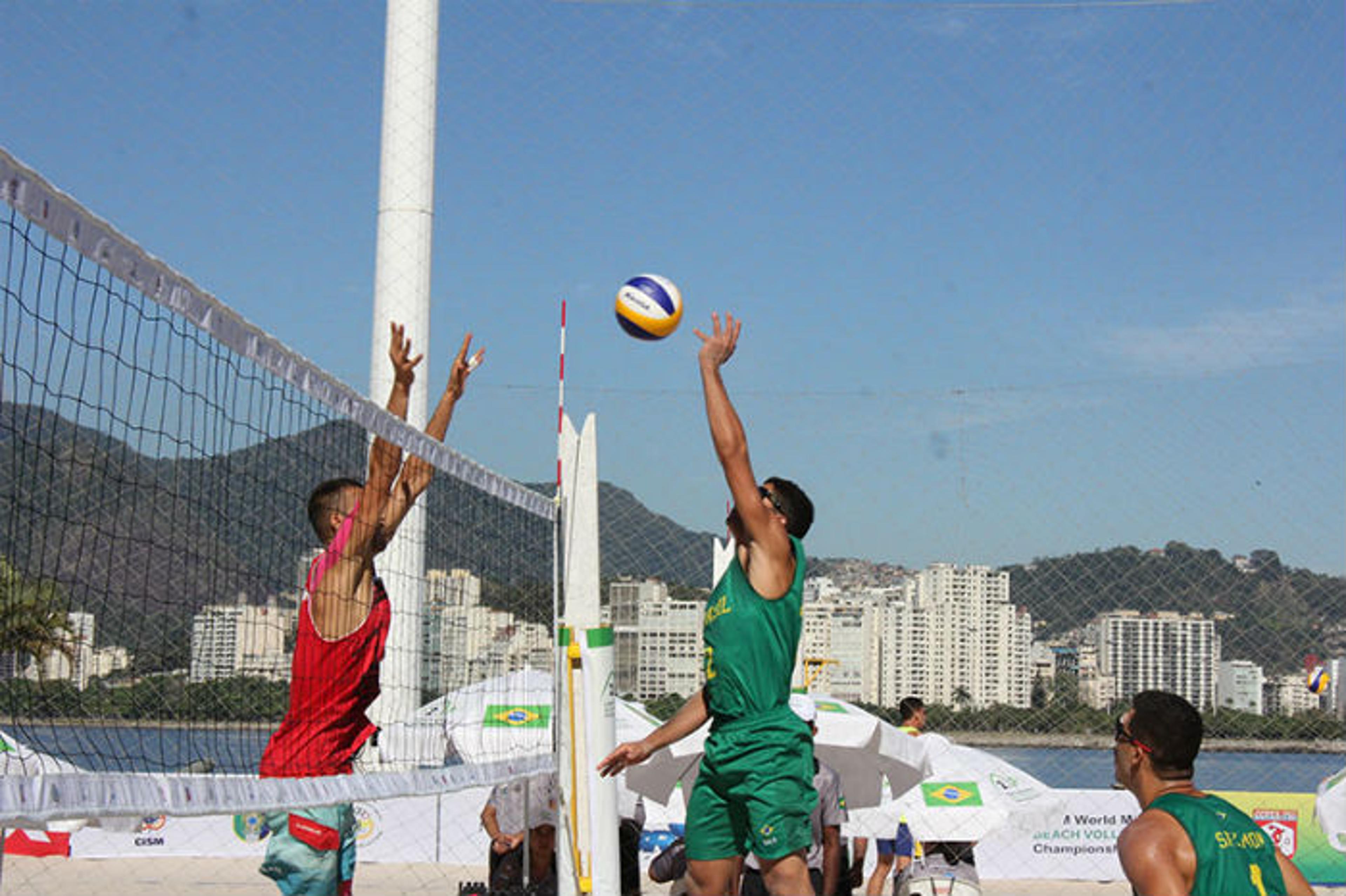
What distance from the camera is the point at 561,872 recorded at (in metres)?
5.67

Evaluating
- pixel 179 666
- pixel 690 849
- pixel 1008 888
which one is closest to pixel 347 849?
pixel 179 666

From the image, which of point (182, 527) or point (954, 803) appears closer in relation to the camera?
point (182, 527)

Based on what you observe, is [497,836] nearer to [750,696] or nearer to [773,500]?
[750,696]

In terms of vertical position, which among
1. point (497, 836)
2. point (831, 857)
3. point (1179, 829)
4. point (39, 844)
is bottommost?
point (39, 844)

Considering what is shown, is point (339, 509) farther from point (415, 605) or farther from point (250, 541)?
point (415, 605)

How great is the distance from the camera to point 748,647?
4.68m

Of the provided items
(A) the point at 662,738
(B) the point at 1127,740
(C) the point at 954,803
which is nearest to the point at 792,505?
(A) the point at 662,738

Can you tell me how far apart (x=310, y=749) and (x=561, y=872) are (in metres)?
1.69

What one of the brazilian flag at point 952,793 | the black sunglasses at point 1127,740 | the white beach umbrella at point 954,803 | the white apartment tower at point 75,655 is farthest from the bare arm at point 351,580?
the brazilian flag at point 952,793

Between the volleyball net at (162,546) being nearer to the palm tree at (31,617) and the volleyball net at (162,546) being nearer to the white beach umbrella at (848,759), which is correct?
the palm tree at (31,617)

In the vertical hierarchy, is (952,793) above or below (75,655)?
below

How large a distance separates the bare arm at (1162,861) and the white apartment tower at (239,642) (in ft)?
8.32

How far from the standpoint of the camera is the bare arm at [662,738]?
4.85 m

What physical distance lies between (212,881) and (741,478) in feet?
27.9
